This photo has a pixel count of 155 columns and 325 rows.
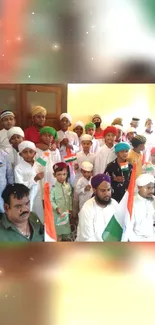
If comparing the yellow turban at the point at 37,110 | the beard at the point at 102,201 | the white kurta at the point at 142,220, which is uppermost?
the yellow turban at the point at 37,110

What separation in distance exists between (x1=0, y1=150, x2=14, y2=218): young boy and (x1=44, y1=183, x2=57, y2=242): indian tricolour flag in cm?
11

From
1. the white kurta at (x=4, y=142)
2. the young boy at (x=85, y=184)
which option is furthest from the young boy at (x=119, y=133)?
the white kurta at (x=4, y=142)

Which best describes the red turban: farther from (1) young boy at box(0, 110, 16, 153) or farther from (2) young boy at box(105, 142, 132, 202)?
(1) young boy at box(0, 110, 16, 153)

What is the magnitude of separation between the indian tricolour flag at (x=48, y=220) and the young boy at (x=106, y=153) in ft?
0.53

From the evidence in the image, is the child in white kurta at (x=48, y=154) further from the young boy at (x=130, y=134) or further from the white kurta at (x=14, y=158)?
the young boy at (x=130, y=134)

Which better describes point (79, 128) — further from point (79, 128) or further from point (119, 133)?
point (119, 133)

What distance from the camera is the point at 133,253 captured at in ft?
3.70

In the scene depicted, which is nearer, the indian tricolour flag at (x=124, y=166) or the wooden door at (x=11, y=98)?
the wooden door at (x=11, y=98)

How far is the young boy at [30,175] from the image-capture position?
44.6 inches

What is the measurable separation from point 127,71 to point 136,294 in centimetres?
64

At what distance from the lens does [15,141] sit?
3.68ft

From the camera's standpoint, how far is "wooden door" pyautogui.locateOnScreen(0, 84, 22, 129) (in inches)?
41.7

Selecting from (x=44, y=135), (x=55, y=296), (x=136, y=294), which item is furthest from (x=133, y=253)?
(x=44, y=135)

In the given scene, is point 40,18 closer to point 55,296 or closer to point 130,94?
point 130,94
